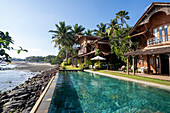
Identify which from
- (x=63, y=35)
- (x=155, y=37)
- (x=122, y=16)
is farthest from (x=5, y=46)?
(x=63, y=35)

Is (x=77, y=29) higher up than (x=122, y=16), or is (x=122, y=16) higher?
(x=77, y=29)

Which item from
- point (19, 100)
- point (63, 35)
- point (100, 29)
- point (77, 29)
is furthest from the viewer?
point (77, 29)

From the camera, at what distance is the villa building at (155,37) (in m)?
12.2

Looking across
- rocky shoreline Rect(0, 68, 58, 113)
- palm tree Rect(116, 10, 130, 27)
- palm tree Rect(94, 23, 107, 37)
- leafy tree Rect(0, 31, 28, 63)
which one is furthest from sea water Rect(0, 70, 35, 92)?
palm tree Rect(94, 23, 107, 37)

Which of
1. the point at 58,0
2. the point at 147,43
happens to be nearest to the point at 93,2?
the point at 58,0

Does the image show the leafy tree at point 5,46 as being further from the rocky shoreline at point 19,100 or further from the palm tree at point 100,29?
the palm tree at point 100,29

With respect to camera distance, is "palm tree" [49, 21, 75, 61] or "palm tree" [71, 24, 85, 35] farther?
"palm tree" [71, 24, 85, 35]

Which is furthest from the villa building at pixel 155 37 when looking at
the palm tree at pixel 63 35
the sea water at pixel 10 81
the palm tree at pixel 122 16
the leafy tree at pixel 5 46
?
the palm tree at pixel 63 35

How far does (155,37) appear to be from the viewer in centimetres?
1278

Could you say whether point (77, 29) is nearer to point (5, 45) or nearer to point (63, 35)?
point (63, 35)

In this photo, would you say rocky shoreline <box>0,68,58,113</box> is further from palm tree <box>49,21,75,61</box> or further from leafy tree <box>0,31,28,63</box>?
palm tree <box>49,21,75,61</box>

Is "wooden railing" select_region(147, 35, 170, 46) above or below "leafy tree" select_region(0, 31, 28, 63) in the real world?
above

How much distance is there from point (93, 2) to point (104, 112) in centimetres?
1616

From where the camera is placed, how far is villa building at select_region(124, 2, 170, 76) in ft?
40.2
